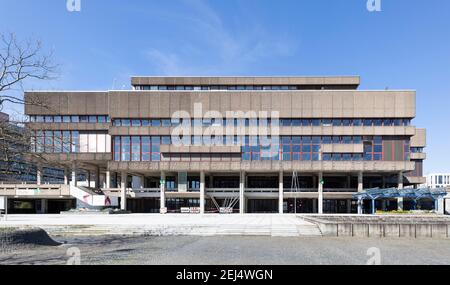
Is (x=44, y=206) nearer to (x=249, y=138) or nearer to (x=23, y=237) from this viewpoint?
(x=249, y=138)

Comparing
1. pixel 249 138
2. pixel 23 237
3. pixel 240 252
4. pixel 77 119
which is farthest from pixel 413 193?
pixel 77 119

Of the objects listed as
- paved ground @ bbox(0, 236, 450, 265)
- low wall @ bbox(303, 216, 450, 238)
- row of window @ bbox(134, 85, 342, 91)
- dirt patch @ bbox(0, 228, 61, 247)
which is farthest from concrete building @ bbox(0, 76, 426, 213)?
dirt patch @ bbox(0, 228, 61, 247)

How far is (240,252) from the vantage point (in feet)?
59.0

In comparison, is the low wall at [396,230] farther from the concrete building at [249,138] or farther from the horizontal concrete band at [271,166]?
the concrete building at [249,138]

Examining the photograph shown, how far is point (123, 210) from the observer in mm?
63688

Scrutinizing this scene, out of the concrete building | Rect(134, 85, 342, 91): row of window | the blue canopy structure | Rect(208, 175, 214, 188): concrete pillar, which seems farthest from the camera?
Rect(134, 85, 342, 91): row of window

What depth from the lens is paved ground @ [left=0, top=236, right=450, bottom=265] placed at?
15555 mm

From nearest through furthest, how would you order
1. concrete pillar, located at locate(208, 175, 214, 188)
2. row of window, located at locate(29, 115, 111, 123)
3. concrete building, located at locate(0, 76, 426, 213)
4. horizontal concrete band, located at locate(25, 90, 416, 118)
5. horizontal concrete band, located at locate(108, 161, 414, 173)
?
horizontal concrete band, located at locate(108, 161, 414, 173) < concrete building, located at locate(0, 76, 426, 213) < horizontal concrete band, located at locate(25, 90, 416, 118) < row of window, located at locate(29, 115, 111, 123) < concrete pillar, located at locate(208, 175, 214, 188)

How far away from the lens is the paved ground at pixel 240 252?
15.6 m

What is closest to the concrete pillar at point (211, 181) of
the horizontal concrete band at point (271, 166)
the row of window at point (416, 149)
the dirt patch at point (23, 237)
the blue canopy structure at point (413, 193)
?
the horizontal concrete band at point (271, 166)

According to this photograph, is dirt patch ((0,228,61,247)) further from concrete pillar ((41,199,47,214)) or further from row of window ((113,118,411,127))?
concrete pillar ((41,199,47,214))

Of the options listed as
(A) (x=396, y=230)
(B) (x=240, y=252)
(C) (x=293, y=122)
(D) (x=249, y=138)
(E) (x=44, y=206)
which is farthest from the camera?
(E) (x=44, y=206)
